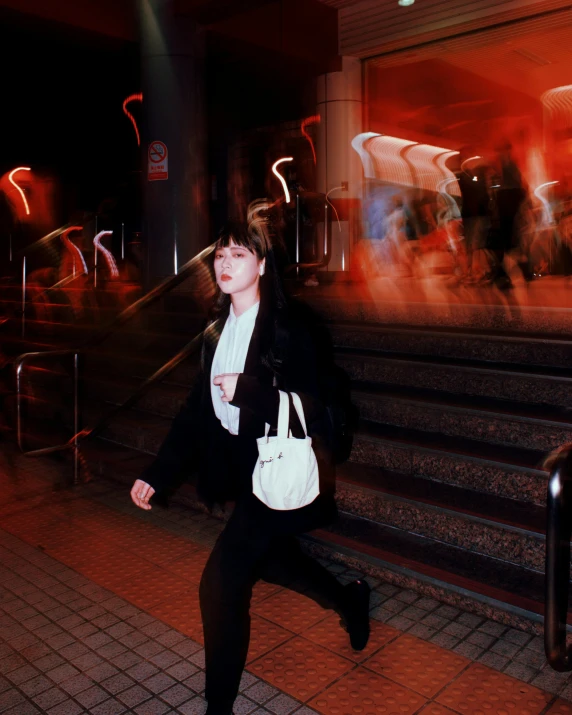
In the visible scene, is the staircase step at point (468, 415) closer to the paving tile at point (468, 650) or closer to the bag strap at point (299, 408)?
the paving tile at point (468, 650)

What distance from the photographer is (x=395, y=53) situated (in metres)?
9.90

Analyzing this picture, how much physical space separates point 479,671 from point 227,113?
491 inches

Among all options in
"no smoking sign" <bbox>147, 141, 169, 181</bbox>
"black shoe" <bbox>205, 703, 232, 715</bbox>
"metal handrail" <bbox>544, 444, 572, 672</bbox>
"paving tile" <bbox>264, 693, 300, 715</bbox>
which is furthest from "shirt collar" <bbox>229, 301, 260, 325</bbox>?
"no smoking sign" <bbox>147, 141, 169, 181</bbox>

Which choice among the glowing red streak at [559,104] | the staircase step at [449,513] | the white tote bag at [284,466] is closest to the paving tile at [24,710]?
the white tote bag at [284,466]

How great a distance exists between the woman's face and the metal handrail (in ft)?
4.11

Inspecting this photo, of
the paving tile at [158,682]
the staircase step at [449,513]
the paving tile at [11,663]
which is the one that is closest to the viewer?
the paving tile at [158,682]

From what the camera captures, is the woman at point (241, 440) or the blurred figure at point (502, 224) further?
the blurred figure at point (502, 224)

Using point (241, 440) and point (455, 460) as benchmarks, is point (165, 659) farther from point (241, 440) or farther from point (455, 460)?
point (455, 460)

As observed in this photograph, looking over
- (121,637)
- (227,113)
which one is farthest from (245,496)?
(227,113)

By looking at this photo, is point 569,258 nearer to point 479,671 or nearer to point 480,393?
point 480,393

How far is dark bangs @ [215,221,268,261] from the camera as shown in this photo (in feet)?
7.84

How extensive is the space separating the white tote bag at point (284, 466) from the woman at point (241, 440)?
0.12 ft

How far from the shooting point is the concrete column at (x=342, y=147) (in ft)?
33.9

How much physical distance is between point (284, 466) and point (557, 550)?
37.1 inches
